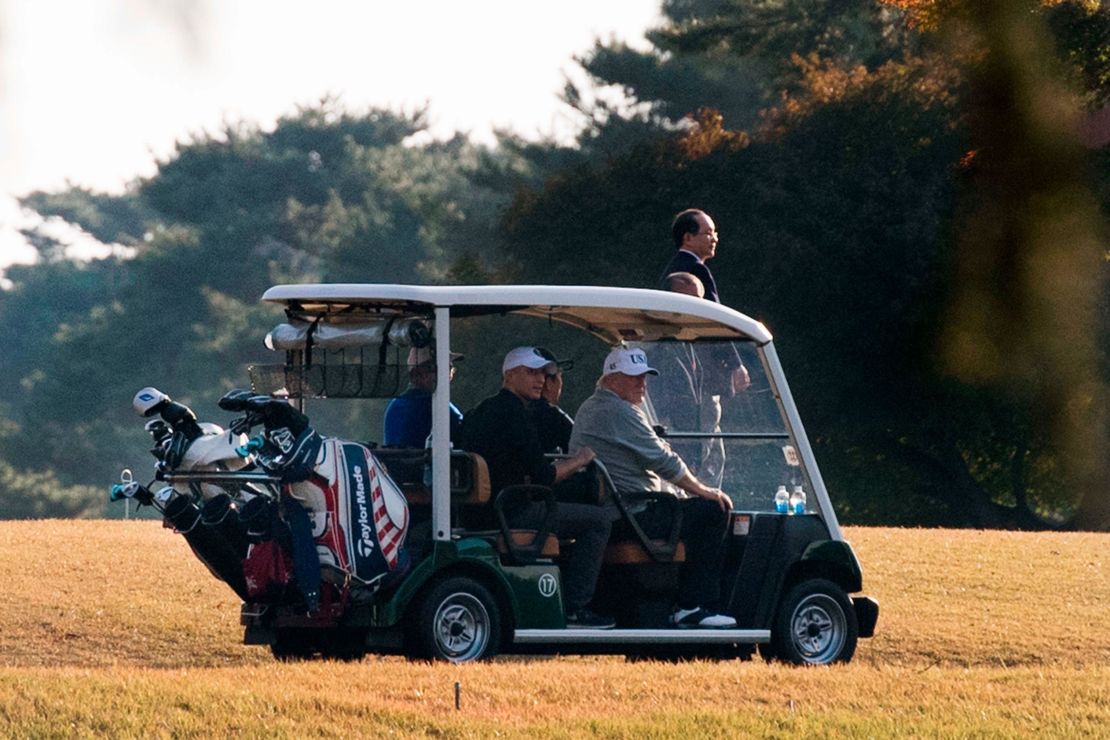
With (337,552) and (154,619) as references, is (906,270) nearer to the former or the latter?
(154,619)

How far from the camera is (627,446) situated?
11.0 m

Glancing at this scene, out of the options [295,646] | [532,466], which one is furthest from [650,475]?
[295,646]

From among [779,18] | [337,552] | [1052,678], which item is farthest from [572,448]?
[779,18]

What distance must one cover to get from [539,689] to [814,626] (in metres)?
2.55

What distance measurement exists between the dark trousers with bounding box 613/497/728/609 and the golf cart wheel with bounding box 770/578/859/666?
0.39 metres

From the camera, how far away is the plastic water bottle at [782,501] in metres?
11.5

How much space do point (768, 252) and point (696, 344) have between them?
23.0 metres

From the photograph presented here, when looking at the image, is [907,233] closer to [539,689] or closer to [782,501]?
[782,501]

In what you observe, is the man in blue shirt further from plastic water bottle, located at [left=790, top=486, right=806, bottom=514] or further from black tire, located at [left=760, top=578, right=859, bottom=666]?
black tire, located at [left=760, top=578, right=859, bottom=666]

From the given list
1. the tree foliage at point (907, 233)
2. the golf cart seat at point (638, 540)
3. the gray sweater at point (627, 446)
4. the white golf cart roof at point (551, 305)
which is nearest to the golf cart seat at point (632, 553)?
the golf cart seat at point (638, 540)

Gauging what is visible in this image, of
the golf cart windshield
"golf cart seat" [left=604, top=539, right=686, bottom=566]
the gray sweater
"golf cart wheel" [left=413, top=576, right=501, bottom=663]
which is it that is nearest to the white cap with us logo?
the gray sweater

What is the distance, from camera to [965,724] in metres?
8.89

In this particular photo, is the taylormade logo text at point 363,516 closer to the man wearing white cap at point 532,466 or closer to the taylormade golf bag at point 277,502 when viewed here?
the taylormade golf bag at point 277,502

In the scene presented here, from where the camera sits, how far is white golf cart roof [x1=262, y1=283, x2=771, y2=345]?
33.9 feet
